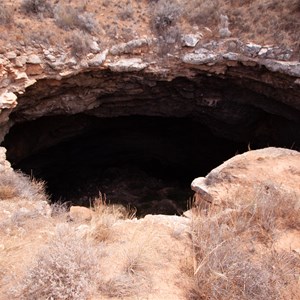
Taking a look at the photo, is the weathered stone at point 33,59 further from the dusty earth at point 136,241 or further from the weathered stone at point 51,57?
the dusty earth at point 136,241

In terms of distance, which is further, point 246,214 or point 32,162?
point 32,162

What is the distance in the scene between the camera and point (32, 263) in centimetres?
317

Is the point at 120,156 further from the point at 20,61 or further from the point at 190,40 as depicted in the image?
the point at 20,61

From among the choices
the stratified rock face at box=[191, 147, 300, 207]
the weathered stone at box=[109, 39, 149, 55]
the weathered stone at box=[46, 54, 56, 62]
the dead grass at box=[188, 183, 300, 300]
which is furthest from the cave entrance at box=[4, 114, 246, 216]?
the dead grass at box=[188, 183, 300, 300]

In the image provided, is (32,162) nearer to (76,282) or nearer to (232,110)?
(232,110)

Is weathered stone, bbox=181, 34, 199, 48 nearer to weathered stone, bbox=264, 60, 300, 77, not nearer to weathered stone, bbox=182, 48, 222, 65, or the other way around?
weathered stone, bbox=182, 48, 222, 65

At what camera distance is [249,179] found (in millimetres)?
5121

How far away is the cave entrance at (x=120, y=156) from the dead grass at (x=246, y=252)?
245 inches

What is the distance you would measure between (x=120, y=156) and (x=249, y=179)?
9.10 meters

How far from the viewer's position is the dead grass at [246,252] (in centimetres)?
290

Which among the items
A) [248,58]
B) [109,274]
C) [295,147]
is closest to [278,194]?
[109,274]

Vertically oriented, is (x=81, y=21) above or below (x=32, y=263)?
above

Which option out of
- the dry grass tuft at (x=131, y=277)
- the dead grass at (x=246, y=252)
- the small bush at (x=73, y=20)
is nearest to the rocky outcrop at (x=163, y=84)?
the small bush at (x=73, y=20)

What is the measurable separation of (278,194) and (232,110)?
20.4 ft
